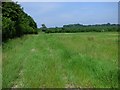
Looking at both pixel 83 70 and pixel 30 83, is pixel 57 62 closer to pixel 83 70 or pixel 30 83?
pixel 83 70

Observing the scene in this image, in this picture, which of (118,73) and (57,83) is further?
(118,73)

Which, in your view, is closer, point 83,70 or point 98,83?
point 98,83

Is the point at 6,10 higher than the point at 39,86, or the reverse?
the point at 6,10

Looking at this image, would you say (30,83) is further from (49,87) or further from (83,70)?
(83,70)

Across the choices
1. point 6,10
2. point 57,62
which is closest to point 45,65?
point 57,62

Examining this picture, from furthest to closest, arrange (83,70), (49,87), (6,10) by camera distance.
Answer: (6,10) < (83,70) < (49,87)

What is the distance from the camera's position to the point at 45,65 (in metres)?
13.2

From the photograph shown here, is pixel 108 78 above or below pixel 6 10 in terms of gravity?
below

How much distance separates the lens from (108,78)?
31.6 feet

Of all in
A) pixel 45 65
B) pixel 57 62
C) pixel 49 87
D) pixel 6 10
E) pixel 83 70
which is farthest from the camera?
pixel 6 10

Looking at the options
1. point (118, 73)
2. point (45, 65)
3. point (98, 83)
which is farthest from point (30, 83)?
point (45, 65)

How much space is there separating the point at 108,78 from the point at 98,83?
0.69 m

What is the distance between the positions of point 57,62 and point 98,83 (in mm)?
5335

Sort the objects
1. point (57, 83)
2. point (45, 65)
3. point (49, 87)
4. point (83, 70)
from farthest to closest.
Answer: point (45, 65), point (83, 70), point (57, 83), point (49, 87)
